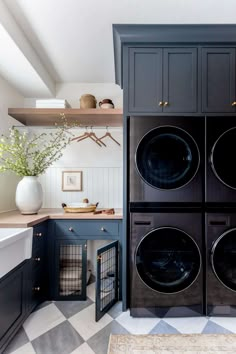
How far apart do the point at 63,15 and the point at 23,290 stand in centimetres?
219

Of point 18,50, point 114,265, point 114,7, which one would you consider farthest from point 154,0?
point 114,265

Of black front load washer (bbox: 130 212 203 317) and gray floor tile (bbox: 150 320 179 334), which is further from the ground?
black front load washer (bbox: 130 212 203 317)

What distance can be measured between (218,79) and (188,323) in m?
2.06

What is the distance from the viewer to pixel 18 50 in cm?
187

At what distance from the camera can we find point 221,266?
5.90 feet

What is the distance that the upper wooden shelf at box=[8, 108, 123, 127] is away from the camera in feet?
7.84

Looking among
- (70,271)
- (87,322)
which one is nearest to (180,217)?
(87,322)

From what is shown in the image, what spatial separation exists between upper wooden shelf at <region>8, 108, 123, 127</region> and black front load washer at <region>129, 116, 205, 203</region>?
0.67 metres

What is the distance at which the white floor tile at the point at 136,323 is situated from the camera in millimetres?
1678

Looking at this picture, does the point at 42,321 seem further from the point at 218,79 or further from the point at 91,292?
the point at 218,79

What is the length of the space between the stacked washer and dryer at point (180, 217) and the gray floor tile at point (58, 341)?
505 mm

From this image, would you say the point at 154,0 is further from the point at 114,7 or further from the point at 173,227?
the point at 173,227

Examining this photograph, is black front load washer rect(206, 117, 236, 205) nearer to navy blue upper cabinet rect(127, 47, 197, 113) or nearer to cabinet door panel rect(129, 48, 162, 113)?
navy blue upper cabinet rect(127, 47, 197, 113)

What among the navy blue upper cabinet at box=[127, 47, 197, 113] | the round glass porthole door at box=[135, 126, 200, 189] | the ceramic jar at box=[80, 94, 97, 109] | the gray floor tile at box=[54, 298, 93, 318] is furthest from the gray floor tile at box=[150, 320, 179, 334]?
the ceramic jar at box=[80, 94, 97, 109]
